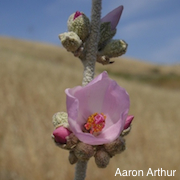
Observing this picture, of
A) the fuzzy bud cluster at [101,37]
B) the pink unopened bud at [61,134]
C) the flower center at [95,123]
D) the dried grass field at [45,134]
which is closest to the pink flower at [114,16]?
the fuzzy bud cluster at [101,37]

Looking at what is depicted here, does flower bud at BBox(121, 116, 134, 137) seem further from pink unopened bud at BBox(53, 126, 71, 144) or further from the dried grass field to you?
Result: the dried grass field

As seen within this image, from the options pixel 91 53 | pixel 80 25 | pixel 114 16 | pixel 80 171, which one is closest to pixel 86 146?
pixel 80 171

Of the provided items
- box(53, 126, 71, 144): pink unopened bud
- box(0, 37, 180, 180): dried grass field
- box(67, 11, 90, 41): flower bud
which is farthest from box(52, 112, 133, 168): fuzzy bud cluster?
box(0, 37, 180, 180): dried grass field

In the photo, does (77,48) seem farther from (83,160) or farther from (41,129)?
(41,129)

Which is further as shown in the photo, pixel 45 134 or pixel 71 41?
pixel 45 134

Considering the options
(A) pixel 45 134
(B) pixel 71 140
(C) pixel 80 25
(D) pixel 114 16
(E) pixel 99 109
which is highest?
(A) pixel 45 134

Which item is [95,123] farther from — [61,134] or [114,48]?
[114,48]

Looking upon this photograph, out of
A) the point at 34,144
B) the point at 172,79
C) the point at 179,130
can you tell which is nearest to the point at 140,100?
the point at 179,130
